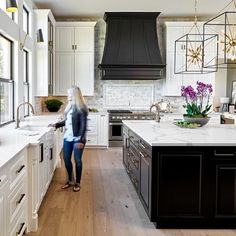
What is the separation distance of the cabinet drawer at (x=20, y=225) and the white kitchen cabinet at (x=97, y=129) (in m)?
4.98

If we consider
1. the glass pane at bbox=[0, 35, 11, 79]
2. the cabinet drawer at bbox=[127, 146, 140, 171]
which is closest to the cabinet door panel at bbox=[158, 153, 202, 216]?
the cabinet drawer at bbox=[127, 146, 140, 171]

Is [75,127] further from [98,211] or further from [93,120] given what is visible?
[93,120]

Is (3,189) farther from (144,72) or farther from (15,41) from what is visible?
(144,72)

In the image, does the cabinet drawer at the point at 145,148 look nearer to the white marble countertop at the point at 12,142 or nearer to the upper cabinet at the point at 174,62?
the white marble countertop at the point at 12,142

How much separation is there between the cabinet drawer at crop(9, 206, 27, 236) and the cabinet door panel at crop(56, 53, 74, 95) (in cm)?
554

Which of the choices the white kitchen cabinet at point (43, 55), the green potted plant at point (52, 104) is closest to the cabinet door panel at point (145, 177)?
the white kitchen cabinet at point (43, 55)

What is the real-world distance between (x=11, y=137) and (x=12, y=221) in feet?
3.82

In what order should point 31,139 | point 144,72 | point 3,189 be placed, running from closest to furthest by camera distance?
point 3,189 → point 31,139 → point 144,72

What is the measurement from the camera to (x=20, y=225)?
2.92 meters

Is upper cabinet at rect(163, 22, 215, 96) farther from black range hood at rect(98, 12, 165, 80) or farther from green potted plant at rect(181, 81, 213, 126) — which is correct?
green potted plant at rect(181, 81, 213, 126)

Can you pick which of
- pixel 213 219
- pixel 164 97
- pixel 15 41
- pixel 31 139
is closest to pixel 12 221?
pixel 31 139

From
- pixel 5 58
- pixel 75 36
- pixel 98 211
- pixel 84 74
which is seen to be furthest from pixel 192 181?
pixel 75 36

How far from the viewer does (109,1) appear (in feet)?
23.7

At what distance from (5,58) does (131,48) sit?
12.3 ft
